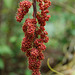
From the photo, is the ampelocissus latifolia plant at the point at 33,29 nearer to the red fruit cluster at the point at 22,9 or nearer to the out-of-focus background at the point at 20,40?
the red fruit cluster at the point at 22,9

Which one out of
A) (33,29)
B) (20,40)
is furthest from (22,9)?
(20,40)

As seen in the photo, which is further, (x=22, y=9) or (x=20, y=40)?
(x=20, y=40)

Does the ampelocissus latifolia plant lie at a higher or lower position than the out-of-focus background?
lower

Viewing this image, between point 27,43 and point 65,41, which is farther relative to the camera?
point 65,41

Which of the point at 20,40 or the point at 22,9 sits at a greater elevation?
the point at 20,40

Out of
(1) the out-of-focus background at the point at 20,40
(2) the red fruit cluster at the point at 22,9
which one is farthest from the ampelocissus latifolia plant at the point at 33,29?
(1) the out-of-focus background at the point at 20,40

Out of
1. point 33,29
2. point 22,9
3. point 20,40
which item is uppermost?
point 20,40

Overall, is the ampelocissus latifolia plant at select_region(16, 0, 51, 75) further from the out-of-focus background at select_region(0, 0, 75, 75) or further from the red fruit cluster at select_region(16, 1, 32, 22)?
the out-of-focus background at select_region(0, 0, 75, 75)

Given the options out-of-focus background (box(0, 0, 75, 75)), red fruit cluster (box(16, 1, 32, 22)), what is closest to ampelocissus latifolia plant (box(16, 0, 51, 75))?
red fruit cluster (box(16, 1, 32, 22))

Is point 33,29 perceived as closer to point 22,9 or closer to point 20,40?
point 22,9

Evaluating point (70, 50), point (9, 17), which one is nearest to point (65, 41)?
point (70, 50)

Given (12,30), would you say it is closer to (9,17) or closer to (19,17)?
(9,17)
